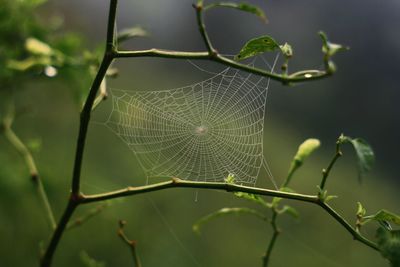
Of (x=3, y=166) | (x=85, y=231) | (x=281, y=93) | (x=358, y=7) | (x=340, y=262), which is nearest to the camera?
(x=3, y=166)

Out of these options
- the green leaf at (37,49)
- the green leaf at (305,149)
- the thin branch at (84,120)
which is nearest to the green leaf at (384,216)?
the green leaf at (305,149)

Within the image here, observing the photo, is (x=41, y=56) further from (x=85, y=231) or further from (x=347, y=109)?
(x=347, y=109)

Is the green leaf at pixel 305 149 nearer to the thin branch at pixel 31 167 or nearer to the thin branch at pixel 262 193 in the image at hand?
the thin branch at pixel 262 193

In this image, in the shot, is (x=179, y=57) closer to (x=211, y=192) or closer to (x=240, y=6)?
(x=240, y=6)

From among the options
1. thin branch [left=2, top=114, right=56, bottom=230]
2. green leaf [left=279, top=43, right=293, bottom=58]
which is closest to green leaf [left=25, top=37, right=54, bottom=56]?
thin branch [left=2, top=114, right=56, bottom=230]

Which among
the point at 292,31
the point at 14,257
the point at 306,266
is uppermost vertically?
the point at 292,31

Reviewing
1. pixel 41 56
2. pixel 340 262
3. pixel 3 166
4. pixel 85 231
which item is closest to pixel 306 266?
pixel 340 262
